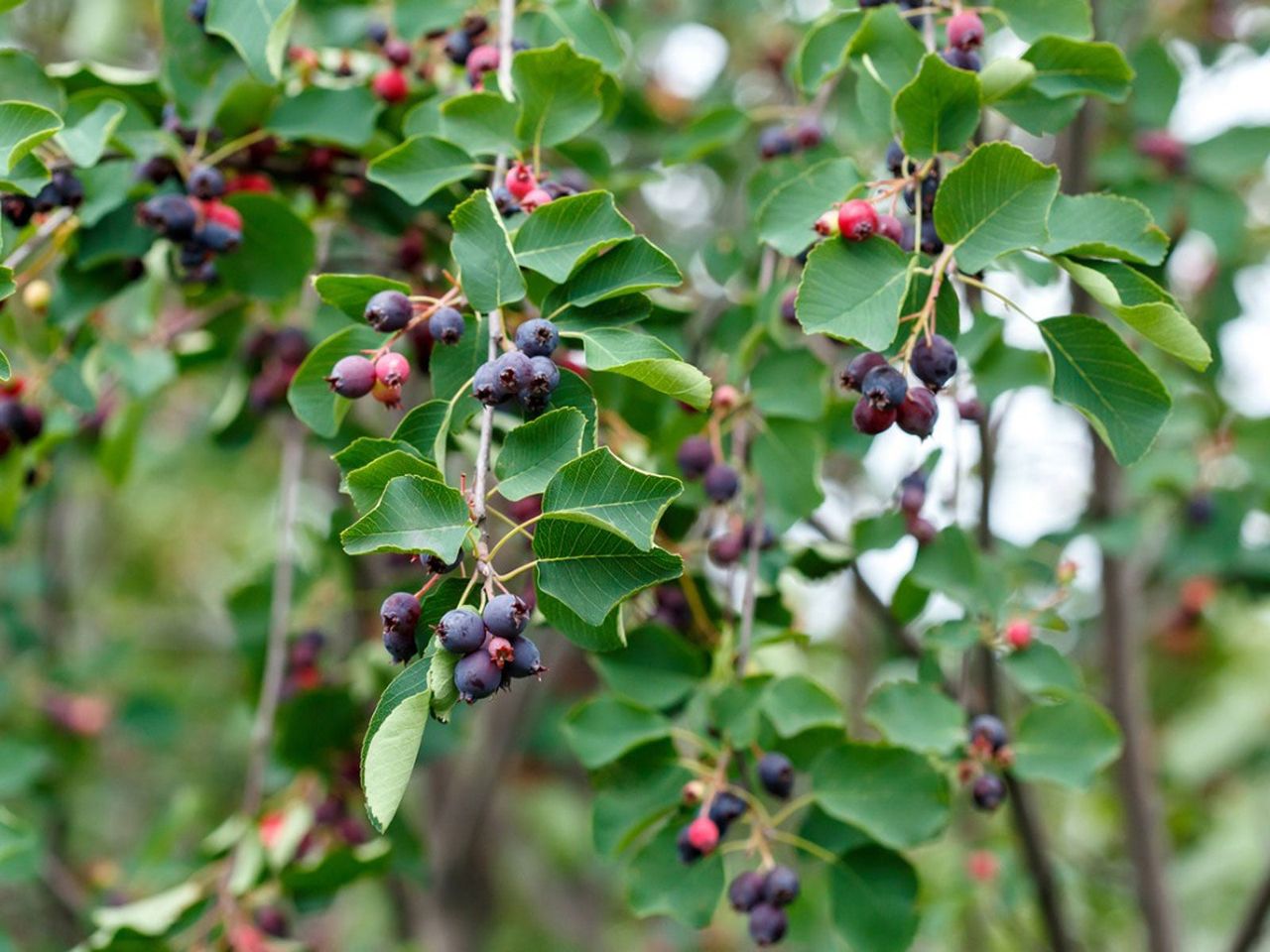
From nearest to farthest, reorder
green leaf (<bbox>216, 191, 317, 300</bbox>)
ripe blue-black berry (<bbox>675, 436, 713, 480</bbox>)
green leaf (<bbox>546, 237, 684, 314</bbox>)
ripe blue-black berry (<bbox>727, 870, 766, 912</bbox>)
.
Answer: green leaf (<bbox>546, 237, 684, 314</bbox>)
ripe blue-black berry (<bbox>727, 870, 766, 912</bbox>)
ripe blue-black berry (<bbox>675, 436, 713, 480</bbox>)
green leaf (<bbox>216, 191, 317, 300</bbox>)

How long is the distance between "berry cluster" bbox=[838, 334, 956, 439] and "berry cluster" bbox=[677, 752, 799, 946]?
52cm

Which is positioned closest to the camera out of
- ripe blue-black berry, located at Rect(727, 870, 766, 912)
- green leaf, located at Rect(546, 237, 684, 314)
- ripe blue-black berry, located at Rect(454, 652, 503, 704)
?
ripe blue-black berry, located at Rect(454, 652, 503, 704)

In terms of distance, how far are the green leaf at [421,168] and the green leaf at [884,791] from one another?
2.80 feet

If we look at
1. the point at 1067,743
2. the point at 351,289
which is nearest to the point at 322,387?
the point at 351,289

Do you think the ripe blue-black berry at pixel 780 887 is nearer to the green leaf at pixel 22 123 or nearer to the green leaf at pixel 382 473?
the green leaf at pixel 382 473

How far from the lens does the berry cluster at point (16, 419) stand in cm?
180

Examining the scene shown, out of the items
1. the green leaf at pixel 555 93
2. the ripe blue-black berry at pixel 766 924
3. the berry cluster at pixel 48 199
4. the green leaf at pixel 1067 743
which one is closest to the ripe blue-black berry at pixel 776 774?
the ripe blue-black berry at pixel 766 924

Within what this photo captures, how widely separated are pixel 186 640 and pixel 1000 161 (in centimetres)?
436

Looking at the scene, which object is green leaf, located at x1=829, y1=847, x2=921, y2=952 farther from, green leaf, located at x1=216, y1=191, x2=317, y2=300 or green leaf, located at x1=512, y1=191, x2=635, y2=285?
green leaf, located at x1=216, y1=191, x2=317, y2=300

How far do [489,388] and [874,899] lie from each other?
86 centimetres

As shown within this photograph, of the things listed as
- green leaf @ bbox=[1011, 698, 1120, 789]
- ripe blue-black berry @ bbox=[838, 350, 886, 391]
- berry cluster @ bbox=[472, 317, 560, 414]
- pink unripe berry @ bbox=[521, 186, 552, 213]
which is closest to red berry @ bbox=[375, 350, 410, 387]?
berry cluster @ bbox=[472, 317, 560, 414]

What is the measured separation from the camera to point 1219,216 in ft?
7.67

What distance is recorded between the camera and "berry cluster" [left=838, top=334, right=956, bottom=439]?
48.6 inches

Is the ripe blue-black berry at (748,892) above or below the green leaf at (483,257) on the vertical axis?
below
